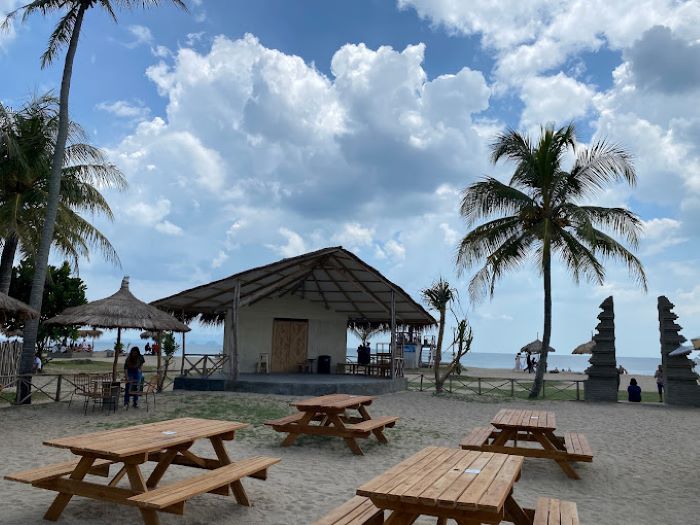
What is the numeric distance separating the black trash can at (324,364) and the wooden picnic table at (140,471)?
1607cm

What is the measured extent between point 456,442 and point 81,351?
4439cm

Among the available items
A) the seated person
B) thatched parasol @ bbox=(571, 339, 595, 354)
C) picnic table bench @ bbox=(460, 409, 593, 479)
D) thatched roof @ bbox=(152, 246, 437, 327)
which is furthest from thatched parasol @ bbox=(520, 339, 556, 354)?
picnic table bench @ bbox=(460, 409, 593, 479)

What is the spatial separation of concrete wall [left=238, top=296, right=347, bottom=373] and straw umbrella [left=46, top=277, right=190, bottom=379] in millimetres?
6146

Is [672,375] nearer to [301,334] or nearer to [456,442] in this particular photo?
[456,442]

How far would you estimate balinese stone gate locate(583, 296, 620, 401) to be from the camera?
55.4 ft

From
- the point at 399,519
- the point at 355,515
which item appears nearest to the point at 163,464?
the point at 355,515

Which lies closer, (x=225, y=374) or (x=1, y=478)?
(x=1, y=478)

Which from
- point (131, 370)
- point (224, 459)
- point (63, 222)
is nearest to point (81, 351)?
point (63, 222)

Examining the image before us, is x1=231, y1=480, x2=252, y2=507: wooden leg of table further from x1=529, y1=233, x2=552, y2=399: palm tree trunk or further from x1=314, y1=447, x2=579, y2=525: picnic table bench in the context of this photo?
x1=529, y1=233, x2=552, y2=399: palm tree trunk

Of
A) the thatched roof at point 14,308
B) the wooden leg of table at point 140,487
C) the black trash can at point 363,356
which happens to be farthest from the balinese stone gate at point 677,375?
the thatched roof at point 14,308

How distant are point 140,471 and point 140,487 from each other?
1.81ft

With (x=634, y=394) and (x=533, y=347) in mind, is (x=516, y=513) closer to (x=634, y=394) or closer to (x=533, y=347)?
(x=634, y=394)

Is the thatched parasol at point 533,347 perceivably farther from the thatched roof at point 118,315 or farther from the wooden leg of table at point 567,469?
the wooden leg of table at point 567,469

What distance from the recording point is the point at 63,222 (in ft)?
59.4
